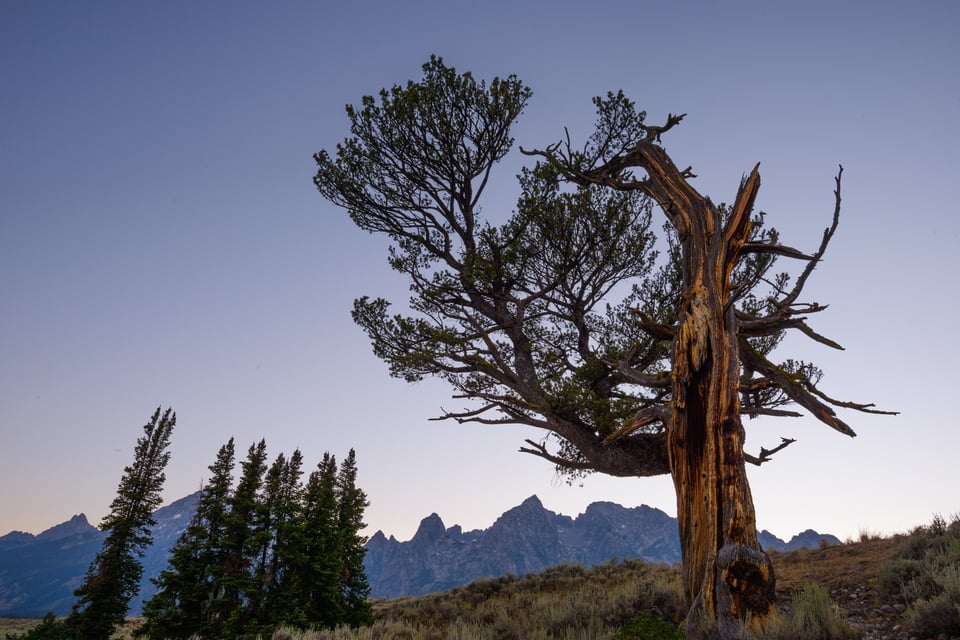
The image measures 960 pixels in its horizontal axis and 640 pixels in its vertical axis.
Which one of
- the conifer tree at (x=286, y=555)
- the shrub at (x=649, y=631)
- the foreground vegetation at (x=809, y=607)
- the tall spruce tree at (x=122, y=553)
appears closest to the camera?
the foreground vegetation at (x=809, y=607)

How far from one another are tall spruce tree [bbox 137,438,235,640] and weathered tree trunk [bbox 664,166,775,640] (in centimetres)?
2806

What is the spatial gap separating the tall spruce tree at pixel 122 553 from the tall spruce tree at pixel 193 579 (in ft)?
26.2

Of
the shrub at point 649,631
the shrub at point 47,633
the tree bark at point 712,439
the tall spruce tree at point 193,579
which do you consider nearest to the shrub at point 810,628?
the tree bark at point 712,439

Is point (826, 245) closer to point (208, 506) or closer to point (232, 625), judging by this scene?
point (232, 625)

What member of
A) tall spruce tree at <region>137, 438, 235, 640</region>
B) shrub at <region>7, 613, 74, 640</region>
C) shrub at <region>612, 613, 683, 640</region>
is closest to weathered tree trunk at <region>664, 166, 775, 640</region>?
shrub at <region>612, 613, 683, 640</region>

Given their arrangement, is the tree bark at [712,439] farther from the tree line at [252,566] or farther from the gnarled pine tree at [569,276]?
the tree line at [252,566]

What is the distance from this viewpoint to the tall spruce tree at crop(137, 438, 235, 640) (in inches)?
1010

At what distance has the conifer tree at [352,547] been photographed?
91.2ft

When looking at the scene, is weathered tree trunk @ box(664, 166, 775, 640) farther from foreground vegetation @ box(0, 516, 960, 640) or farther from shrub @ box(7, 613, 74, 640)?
shrub @ box(7, 613, 74, 640)

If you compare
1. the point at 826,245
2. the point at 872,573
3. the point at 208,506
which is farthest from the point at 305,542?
the point at 826,245

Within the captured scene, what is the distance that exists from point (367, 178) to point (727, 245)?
8494mm

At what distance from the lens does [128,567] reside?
3541 cm

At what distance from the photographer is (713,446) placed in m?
6.72

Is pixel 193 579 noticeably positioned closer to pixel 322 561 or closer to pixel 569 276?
pixel 322 561
